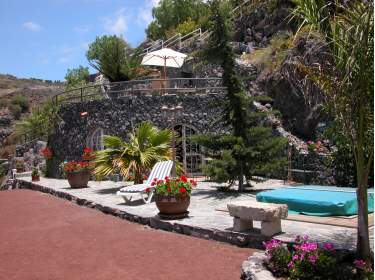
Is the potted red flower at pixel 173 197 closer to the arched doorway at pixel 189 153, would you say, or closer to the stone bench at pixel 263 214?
the stone bench at pixel 263 214

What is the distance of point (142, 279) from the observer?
4973 mm

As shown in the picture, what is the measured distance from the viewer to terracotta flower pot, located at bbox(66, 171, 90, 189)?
13.5 meters

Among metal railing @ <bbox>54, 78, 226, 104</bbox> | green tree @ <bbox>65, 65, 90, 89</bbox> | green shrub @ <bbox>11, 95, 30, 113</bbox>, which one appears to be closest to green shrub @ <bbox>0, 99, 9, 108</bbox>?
green shrub @ <bbox>11, 95, 30, 113</bbox>

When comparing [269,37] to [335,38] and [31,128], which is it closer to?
[31,128]

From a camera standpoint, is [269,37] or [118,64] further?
[118,64]

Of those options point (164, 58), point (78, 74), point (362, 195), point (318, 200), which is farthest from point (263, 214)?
point (78, 74)

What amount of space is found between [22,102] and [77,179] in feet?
114

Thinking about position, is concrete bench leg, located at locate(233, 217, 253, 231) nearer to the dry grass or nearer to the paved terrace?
the paved terrace

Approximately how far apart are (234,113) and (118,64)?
1479cm

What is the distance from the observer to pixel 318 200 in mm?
7598

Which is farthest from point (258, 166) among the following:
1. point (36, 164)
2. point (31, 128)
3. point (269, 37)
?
point (31, 128)

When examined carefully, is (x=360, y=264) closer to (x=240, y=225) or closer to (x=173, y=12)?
(x=240, y=225)

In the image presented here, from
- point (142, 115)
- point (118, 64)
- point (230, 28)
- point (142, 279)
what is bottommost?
point (142, 279)

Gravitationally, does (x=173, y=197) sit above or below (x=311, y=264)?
A: above
